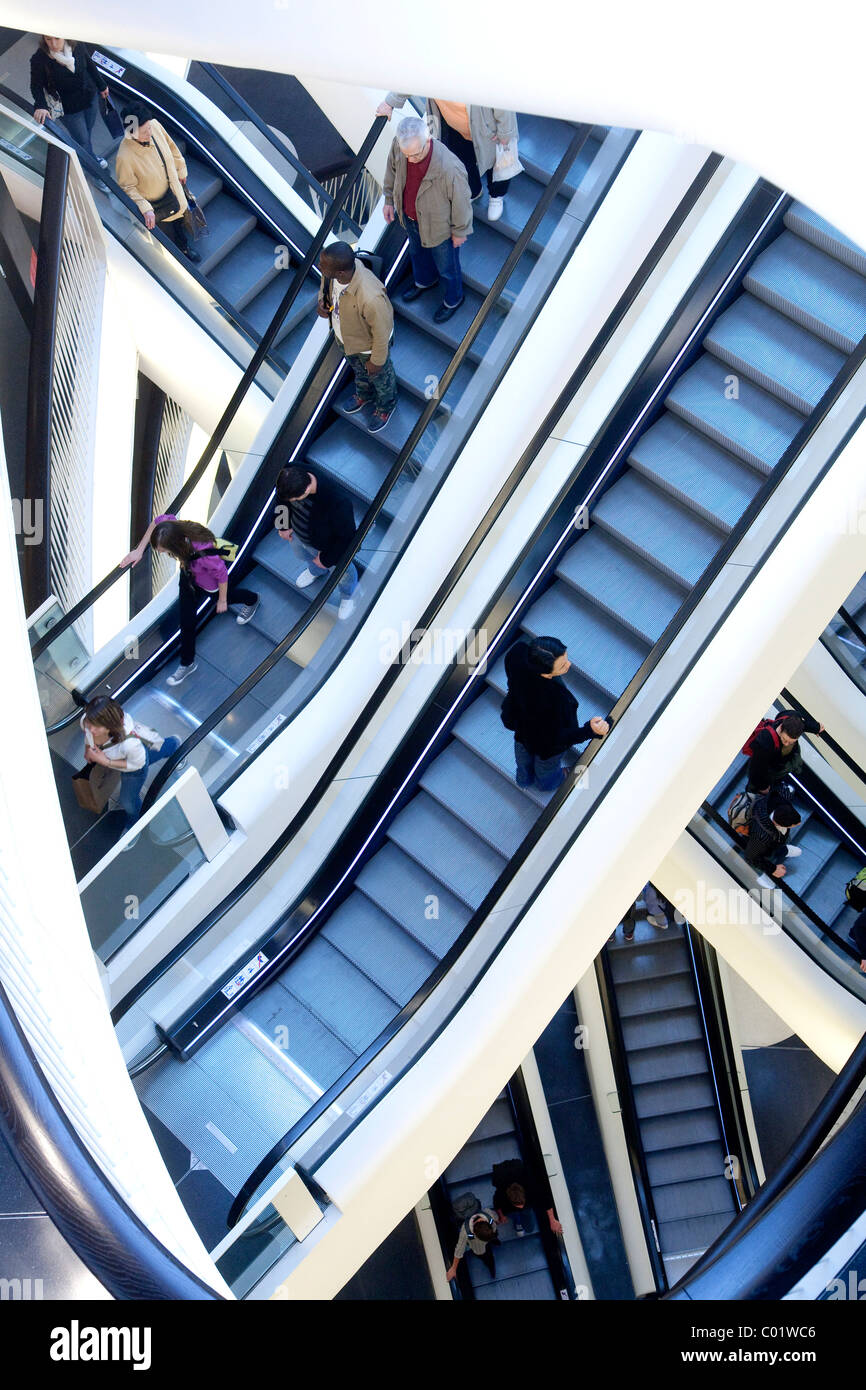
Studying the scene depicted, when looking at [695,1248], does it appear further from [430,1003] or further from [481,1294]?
[430,1003]

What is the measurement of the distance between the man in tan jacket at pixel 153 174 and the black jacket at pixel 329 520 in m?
3.20

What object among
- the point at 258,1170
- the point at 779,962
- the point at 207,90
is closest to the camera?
the point at 258,1170

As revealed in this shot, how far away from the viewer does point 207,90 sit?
1220 centimetres

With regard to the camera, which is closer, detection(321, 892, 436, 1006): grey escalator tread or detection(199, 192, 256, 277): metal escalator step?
detection(321, 892, 436, 1006): grey escalator tread

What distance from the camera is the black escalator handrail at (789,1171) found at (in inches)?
127

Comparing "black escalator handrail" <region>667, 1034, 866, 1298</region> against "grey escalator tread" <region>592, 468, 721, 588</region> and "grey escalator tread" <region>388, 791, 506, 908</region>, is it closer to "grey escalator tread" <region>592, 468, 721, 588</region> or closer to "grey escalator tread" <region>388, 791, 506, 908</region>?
"grey escalator tread" <region>388, 791, 506, 908</region>

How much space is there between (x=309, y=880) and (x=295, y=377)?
10.1 ft

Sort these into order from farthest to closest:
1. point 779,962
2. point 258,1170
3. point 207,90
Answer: point 207,90
point 779,962
point 258,1170

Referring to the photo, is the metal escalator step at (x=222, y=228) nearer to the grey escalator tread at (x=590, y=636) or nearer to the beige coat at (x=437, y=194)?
the beige coat at (x=437, y=194)

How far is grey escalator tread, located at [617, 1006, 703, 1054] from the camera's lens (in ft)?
36.7

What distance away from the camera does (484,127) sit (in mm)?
6781

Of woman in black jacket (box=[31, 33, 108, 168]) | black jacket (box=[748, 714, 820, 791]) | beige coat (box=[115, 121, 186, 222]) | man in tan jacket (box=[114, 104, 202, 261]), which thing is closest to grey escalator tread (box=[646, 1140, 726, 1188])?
black jacket (box=[748, 714, 820, 791])

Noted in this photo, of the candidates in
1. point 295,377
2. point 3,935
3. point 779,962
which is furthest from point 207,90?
point 3,935

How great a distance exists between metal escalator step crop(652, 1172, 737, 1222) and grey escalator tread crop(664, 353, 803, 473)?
7.12 meters
